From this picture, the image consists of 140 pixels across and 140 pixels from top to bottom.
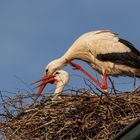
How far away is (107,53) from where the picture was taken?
7.55 metres

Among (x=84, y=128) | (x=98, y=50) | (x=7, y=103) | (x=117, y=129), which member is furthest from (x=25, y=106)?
(x=98, y=50)

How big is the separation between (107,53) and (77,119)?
2617 millimetres

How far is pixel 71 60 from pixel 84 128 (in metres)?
3.18

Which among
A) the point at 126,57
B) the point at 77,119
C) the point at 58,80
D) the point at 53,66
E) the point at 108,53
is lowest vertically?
the point at 77,119

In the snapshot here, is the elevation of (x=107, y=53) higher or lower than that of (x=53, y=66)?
lower

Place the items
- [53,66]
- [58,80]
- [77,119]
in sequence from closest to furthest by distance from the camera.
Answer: [77,119]
[58,80]
[53,66]

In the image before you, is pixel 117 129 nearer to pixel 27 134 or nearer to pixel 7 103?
pixel 27 134

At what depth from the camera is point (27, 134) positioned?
525 centimetres

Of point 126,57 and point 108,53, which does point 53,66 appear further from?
point 126,57

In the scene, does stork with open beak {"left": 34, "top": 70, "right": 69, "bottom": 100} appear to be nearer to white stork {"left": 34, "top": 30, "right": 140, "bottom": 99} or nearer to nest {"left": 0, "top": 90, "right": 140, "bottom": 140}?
white stork {"left": 34, "top": 30, "right": 140, "bottom": 99}

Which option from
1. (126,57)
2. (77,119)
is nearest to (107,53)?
(126,57)

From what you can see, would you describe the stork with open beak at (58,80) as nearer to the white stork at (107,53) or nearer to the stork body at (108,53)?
the white stork at (107,53)

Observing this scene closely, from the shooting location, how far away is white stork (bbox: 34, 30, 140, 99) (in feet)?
24.4

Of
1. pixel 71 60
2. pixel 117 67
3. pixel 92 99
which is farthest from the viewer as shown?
pixel 71 60
